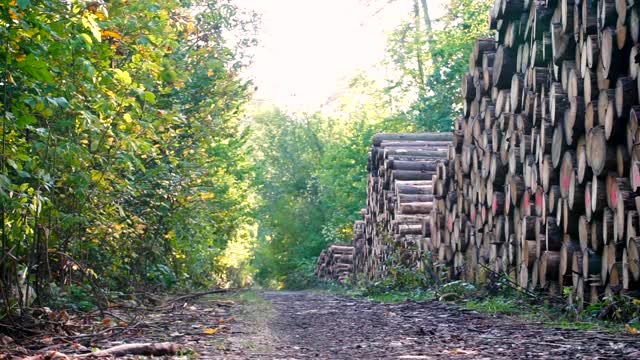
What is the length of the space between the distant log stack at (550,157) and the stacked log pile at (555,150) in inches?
0.5

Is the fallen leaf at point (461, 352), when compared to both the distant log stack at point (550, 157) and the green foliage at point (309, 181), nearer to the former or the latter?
the distant log stack at point (550, 157)

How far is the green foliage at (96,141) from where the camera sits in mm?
6016

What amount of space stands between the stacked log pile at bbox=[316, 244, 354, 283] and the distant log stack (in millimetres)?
12636

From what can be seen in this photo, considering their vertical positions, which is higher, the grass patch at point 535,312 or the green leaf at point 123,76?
the green leaf at point 123,76

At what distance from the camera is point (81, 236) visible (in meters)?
8.72

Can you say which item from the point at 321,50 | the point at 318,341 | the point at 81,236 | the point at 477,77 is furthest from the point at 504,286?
the point at 321,50

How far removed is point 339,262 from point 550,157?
762 inches

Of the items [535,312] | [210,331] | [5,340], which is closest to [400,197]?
[535,312]

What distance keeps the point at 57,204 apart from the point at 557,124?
16.3 feet

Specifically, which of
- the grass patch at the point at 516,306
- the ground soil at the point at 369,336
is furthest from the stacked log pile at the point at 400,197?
the ground soil at the point at 369,336

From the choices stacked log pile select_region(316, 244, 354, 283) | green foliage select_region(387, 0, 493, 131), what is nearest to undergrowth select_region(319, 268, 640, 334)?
stacked log pile select_region(316, 244, 354, 283)

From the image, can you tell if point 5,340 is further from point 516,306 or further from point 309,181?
point 309,181

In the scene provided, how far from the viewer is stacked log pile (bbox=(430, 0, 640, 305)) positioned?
21.5ft

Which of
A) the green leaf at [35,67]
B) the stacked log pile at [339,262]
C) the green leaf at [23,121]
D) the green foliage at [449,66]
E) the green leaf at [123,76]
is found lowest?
the stacked log pile at [339,262]
